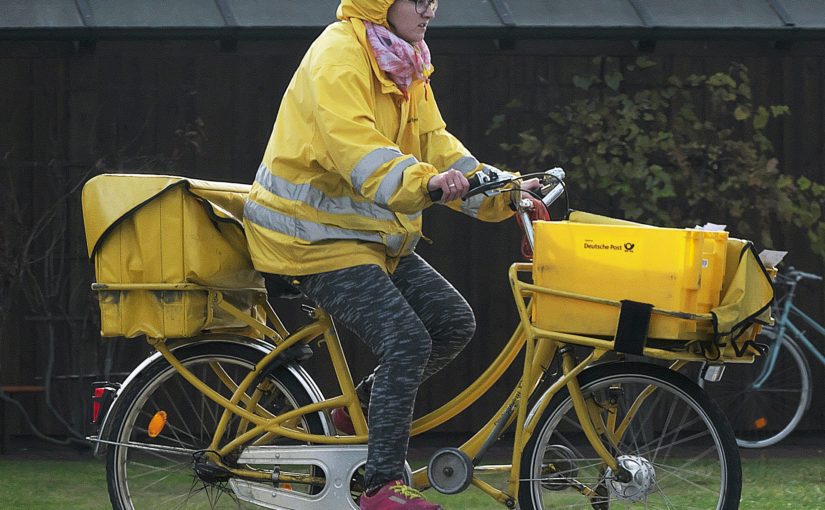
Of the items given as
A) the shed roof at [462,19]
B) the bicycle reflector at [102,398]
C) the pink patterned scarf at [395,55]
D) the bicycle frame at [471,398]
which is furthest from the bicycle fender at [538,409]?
the shed roof at [462,19]

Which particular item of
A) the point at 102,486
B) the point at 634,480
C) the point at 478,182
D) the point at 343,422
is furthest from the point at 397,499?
the point at 102,486

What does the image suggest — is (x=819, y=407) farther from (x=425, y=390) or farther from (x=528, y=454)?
(x=528, y=454)

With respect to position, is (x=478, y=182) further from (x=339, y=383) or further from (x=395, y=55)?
(x=339, y=383)

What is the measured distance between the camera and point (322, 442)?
4633 mm

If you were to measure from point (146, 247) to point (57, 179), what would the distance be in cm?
322

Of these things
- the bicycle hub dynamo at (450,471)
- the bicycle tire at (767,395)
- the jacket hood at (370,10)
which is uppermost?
the jacket hood at (370,10)

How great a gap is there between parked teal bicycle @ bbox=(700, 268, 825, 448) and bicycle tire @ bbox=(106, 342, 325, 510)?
3.67 metres

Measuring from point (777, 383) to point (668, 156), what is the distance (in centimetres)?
149

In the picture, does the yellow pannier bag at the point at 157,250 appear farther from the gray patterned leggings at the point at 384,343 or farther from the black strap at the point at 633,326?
the black strap at the point at 633,326

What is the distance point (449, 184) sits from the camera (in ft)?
13.3

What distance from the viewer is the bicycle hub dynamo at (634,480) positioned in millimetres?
4301

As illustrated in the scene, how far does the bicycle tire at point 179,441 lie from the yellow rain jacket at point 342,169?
0.42 metres

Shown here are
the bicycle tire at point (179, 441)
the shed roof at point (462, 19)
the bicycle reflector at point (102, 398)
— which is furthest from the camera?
the shed roof at point (462, 19)

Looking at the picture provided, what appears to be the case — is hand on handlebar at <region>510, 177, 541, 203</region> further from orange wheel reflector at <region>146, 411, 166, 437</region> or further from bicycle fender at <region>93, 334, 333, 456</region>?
orange wheel reflector at <region>146, 411, 166, 437</region>
